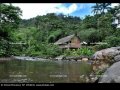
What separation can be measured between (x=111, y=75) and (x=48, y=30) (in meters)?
0.85

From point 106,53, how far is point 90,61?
171 mm

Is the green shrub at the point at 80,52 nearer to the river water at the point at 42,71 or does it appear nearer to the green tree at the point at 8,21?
the river water at the point at 42,71

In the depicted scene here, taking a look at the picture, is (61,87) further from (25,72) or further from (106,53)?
(106,53)

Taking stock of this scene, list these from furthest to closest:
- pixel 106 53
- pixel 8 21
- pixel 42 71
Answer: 1. pixel 8 21
2. pixel 106 53
3. pixel 42 71

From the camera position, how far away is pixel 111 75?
2.57 metres

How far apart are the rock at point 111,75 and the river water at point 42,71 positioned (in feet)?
0.55

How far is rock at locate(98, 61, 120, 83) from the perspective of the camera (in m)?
2.50

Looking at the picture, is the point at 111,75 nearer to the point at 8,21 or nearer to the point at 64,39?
the point at 64,39

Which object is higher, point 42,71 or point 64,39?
point 64,39

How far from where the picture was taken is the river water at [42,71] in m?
2.48

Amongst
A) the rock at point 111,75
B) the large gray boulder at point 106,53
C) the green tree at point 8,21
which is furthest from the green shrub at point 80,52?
the green tree at point 8,21

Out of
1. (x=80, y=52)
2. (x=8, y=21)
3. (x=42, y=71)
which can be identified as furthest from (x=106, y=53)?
(x=8, y=21)

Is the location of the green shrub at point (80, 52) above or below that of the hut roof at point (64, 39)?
below

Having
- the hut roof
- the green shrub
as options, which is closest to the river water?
the green shrub
